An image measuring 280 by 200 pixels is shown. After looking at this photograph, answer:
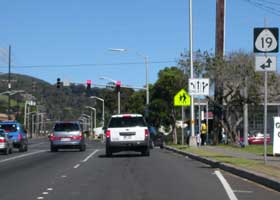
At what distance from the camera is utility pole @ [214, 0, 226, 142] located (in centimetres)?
3828

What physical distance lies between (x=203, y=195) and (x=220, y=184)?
243 cm

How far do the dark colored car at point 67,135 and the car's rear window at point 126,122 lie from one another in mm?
8745

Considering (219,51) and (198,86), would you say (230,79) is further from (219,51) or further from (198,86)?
(198,86)

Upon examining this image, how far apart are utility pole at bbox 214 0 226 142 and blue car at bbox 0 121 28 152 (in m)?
12.4

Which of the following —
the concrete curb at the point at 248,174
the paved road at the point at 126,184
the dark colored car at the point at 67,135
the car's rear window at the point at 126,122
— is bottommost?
the paved road at the point at 126,184

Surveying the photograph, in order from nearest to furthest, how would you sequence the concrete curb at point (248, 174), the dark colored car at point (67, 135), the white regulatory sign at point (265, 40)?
1. the concrete curb at point (248, 174)
2. the white regulatory sign at point (265, 40)
3. the dark colored car at point (67, 135)

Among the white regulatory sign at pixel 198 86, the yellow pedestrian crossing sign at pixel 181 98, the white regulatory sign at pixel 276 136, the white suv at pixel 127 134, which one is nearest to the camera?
the white regulatory sign at pixel 276 136

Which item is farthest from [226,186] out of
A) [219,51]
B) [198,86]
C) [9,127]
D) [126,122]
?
[9,127]

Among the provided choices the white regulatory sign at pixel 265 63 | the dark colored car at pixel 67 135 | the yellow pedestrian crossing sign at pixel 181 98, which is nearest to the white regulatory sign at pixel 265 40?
the white regulatory sign at pixel 265 63

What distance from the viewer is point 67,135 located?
38.4 meters

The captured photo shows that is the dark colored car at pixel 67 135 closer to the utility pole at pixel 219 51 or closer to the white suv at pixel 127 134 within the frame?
the white suv at pixel 127 134

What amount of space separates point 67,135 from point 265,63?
20.1m

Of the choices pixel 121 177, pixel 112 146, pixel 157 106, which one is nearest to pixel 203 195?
pixel 121 177

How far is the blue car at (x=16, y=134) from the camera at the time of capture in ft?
131
